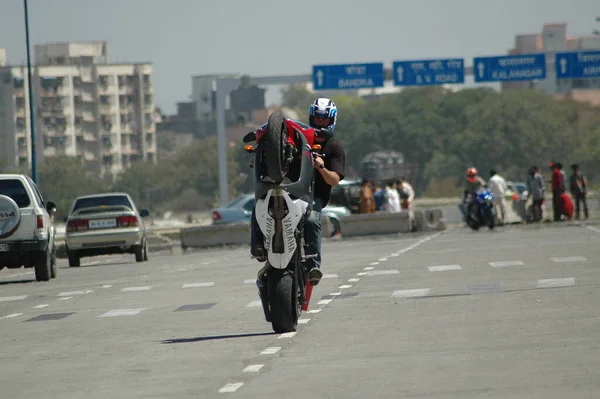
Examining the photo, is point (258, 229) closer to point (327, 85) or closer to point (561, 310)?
point (561, 310)

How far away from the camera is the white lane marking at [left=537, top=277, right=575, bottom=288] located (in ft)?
53.7

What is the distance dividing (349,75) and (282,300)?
59.3m

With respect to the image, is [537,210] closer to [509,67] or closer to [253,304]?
[253,304]

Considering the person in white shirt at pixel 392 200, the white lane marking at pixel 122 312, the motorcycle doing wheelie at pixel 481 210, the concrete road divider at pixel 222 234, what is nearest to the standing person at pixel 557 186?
the motorcycle doing wheelie at pixel 481 210

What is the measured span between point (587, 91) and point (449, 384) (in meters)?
188

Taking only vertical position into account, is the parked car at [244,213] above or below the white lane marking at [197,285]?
above

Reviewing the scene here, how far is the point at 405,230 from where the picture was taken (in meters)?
41.8

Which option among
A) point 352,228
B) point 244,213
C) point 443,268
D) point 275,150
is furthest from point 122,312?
point 244,213

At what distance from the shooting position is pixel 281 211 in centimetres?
1201

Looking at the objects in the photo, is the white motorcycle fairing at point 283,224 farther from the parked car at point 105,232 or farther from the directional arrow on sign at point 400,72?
the directional arrow on sign at point 400,72

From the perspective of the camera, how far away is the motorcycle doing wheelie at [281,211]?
1196 cm

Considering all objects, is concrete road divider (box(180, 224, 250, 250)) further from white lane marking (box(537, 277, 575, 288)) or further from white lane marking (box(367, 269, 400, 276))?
white lane marking (box(537, 277, 575, 288))

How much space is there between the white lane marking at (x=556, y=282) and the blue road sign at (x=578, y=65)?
54.8 m

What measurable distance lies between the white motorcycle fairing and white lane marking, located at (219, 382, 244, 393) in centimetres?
307
